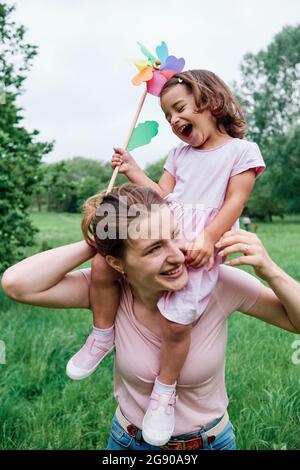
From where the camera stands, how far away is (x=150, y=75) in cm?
158

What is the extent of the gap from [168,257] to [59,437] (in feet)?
5.50

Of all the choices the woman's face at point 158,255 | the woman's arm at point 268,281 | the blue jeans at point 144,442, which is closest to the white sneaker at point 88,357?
the blue jeans at point 144,442

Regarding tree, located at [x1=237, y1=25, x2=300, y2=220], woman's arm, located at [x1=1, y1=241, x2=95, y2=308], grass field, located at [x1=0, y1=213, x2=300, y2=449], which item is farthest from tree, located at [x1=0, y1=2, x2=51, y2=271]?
tree, located at [x1=237, y1=25, x2=300, y2=220]

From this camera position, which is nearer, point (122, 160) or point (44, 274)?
point (44, 274)

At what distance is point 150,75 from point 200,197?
400mm

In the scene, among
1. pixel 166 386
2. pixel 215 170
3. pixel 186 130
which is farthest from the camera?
pixel 186 130

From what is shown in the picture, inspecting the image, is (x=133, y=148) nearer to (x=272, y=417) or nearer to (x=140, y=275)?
(x=140, y=275)

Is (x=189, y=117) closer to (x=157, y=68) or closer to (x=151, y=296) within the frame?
(x=157, y=68)

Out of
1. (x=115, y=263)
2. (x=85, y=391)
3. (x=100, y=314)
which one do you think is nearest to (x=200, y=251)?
(x=115, y=263)

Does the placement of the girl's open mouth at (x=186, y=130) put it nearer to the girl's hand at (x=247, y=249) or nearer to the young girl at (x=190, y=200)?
the young girl at (x=190, y=200)

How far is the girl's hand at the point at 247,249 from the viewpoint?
131 centimetres

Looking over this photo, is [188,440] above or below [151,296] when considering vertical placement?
below

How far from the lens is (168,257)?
1.32m
